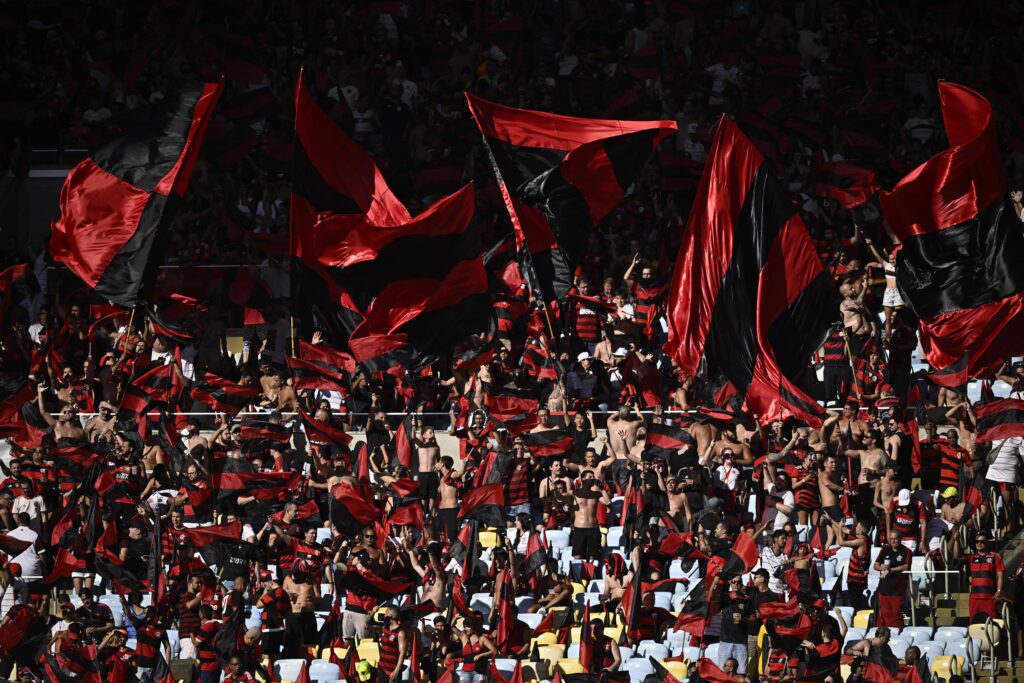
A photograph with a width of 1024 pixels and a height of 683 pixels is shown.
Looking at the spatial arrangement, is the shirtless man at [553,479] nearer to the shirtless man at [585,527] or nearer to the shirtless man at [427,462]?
the shirtless man at [585,527]

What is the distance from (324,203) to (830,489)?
561 cm

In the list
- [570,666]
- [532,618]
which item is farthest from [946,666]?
[532,618]

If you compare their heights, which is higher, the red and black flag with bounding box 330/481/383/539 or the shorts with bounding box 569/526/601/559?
the red and black flag with bounding box 330/481/383/539

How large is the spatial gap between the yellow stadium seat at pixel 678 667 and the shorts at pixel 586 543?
167 centimetres

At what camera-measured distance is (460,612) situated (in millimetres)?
18297

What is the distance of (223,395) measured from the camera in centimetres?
2184

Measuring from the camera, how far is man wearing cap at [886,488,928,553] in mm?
18875

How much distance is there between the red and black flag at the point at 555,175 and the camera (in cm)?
1958

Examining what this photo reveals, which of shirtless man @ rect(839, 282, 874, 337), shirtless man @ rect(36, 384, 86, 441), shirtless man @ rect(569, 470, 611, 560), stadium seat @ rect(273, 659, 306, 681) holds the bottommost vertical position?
stadium seat @ rect(273, 659, 306, 681)

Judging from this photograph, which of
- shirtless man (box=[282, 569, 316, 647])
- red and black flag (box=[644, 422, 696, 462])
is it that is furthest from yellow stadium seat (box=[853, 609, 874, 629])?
shirtless man (box=[282, 569, 316, 647])

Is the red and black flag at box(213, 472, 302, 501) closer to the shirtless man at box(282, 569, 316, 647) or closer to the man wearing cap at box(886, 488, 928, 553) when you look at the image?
the shirtless man at box(282, 569, 316, 647)

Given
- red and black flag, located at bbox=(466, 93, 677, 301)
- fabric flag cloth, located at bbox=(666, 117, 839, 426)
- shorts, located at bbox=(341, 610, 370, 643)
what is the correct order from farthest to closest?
red and black flag, located at bbox=(466, 93, 677, 301) < shorts, located at bbox=(341, 610, 370, 643) < fabric flag cloth, located at bbox=(666, 117, 839, 426)

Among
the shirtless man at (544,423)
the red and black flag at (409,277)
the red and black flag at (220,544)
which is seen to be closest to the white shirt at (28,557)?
the red and black flag at (220,544)

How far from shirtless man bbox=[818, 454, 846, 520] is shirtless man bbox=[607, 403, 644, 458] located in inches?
76.7
